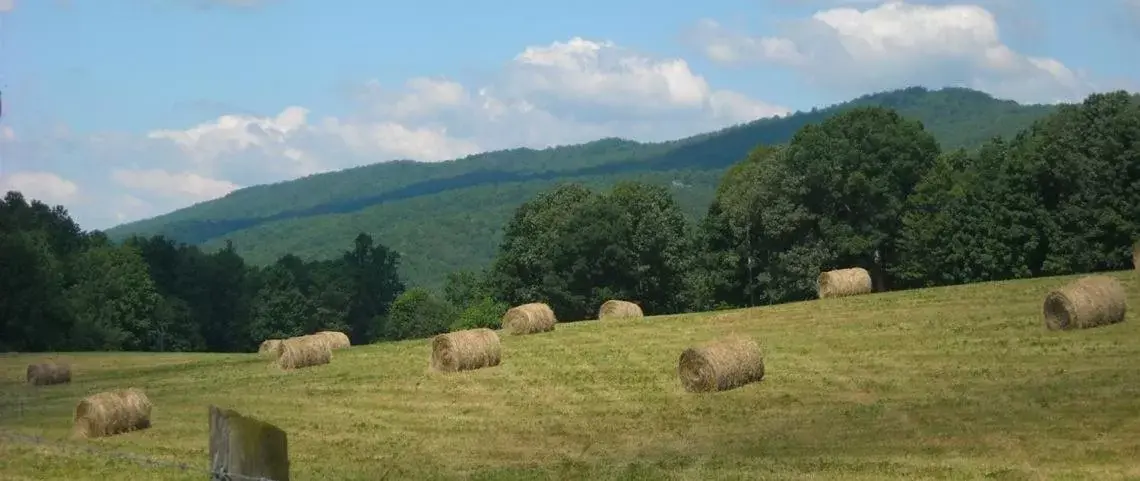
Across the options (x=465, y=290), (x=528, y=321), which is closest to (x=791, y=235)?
(x=528, y=321)

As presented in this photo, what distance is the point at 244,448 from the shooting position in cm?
895

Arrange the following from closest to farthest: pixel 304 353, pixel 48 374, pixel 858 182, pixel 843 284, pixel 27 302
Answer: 1. pixel 304 353
2. pixel 48 374
3. pixel 843 284
4. pixel 858 182
5. pixel 27 302

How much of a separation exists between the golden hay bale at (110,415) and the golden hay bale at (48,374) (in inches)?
659

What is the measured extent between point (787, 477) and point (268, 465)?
12.9 metres

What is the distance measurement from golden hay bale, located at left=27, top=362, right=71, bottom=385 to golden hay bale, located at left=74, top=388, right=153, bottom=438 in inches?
659

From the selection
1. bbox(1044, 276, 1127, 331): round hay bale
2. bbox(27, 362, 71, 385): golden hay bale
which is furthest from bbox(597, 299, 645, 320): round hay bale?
bbox(1044, 276, 1127, 331): round hay bale

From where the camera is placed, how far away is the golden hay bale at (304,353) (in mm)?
43125

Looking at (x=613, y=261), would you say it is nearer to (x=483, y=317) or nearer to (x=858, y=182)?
(x=483, y=317)

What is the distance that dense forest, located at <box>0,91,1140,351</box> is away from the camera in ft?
217

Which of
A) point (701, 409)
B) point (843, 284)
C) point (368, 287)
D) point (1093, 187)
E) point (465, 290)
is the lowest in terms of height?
point (368, 287)

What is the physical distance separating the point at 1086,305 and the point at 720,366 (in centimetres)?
1029

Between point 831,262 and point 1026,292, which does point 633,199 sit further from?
point 1026,292

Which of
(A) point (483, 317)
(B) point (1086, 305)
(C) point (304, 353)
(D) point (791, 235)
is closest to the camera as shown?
(B) point (1086, 305)

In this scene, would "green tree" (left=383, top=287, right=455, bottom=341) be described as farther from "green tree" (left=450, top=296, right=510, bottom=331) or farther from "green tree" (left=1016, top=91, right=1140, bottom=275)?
"green tree" (left=1016, top=91, right=1140, bottom=275)
